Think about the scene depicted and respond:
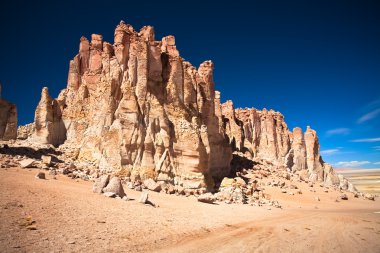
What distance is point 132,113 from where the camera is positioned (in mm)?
23484

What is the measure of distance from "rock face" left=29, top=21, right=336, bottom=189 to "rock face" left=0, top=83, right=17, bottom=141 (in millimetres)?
2261

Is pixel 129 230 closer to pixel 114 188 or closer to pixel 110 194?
pixel 110 194

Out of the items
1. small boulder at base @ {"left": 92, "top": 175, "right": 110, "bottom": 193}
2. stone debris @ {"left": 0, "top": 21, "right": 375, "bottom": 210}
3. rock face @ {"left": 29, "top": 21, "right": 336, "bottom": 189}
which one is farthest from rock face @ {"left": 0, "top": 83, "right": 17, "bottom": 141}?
small boulder at base @ {"left": 92, "top": 175, "right": 110, "bottom": 193}

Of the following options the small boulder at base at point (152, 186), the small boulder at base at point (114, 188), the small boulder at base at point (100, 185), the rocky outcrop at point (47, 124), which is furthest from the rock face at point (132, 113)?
the small boulder at base at point (114, 188)

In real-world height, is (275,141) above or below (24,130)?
above

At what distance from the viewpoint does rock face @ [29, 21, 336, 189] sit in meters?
23.1

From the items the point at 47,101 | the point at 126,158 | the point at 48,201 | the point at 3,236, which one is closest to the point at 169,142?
the point at 126,158

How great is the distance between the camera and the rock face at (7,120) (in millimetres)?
26281

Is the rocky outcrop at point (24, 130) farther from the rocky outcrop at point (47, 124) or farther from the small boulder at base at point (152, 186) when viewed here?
the small boulder at base at point (152, 186)

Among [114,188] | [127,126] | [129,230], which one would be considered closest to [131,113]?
[127,126]

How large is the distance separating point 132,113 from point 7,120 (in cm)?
1240

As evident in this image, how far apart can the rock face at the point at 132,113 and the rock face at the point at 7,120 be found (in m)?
2.26

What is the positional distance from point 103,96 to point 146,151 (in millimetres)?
6275

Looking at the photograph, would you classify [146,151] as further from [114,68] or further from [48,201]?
[48,201]
